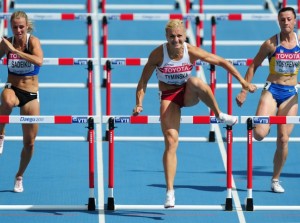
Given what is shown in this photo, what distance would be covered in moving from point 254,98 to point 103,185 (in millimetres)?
3993

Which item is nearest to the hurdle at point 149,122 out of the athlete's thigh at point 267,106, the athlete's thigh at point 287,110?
the athlete's thigh at point 267,106

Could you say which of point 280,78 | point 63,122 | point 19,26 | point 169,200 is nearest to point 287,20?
point 280,78

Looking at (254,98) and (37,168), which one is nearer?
(37,168)

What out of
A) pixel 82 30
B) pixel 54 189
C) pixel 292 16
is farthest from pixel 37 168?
pixel 82 30

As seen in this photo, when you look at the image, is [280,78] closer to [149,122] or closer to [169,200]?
[149,122]

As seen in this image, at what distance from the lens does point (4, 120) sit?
14.6 meters

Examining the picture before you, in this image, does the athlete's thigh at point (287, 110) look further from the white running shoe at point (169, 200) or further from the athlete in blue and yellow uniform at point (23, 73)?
the athlete in blue and yellow uniform at point (23, 73)

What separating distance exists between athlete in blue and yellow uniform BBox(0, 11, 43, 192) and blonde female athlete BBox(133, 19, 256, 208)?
4.48ft

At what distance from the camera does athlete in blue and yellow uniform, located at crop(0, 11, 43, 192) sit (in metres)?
15.2

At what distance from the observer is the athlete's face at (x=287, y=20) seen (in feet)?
50.2

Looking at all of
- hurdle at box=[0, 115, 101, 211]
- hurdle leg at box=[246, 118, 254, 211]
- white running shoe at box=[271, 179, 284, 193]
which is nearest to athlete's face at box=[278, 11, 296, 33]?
hurdle leg at box=[246, 118, 254, 211]

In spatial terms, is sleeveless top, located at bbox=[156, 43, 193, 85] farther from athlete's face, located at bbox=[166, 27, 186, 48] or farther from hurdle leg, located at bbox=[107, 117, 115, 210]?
hurdle leg, located at bbox=[107, 117, 115, 210]

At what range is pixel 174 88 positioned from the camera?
14.8 meters

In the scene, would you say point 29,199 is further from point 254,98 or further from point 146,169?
point 254,98
